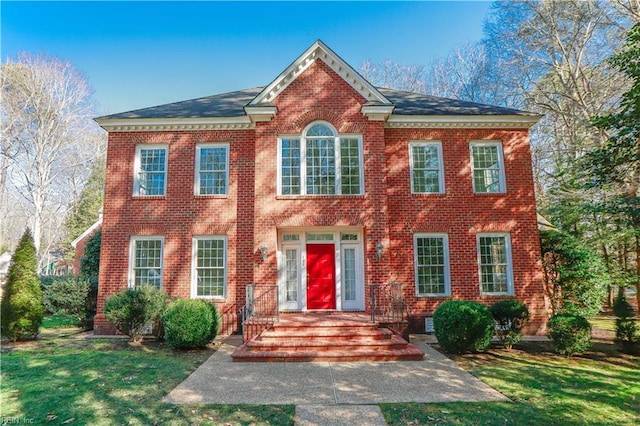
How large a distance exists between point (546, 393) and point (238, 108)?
493 inches

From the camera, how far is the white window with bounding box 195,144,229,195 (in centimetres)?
1223

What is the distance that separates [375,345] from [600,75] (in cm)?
1841

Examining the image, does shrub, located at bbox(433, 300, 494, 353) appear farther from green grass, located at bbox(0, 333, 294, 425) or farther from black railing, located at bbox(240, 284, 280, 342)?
green grass, located at bbox(0, 333, 294, 425)

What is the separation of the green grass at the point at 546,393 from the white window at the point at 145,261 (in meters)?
9.38

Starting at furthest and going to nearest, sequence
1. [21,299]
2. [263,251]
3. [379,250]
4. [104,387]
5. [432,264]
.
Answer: [432,264]
[263,251]
[379,250]
[21,299]
[104,387]

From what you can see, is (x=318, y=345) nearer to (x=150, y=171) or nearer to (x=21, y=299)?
(x=150, y=171)

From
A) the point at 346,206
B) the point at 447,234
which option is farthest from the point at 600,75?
the point at 346,206

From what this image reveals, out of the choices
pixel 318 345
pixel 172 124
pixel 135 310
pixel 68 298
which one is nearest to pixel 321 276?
pixel 318 345

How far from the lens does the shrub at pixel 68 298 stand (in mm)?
12078

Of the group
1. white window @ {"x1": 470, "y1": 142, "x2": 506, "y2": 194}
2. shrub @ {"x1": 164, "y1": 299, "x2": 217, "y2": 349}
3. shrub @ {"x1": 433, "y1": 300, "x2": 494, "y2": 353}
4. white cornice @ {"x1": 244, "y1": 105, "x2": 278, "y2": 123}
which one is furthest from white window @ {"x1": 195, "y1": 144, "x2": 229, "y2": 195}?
white window @ {"x1": 470, "y1": 142, "x2": 506, "y2": 194}

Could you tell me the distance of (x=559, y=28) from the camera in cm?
1728

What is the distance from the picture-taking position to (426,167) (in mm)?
12414

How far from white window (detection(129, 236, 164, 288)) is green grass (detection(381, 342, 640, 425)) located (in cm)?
938

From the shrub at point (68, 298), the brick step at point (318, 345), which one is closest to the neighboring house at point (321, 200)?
the shrub at point (68, 298)
